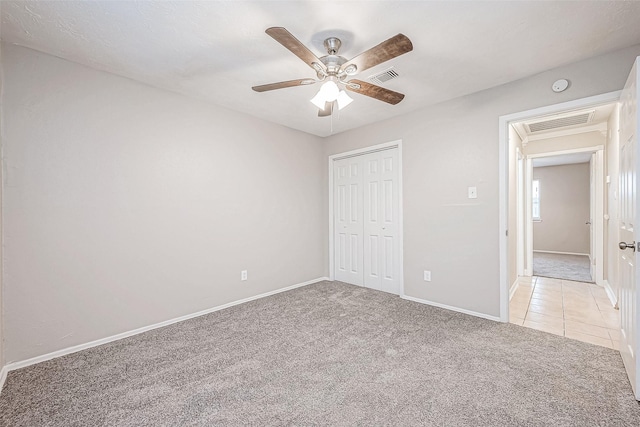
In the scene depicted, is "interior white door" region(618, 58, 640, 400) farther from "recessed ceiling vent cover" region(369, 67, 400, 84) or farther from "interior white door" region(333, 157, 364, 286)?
"interior white door" region(333, 157, 364, 286)

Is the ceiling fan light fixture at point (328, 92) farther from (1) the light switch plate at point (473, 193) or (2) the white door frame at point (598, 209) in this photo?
(2) the white door frame at point (598, 209)

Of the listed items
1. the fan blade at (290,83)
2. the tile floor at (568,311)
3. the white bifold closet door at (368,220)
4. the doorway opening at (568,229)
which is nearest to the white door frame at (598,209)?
the doorway opening at (568,229)

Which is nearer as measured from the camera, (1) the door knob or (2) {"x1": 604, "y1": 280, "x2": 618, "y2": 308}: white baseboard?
(1) the door knob

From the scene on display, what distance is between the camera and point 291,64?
7.65ft

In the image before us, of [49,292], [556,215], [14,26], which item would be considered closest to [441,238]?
[49,292]

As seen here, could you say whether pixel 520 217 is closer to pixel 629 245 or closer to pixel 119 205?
pixel 629 245

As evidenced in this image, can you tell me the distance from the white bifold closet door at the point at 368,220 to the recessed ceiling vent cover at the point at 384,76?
129 centimetres

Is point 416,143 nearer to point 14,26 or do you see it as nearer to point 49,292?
point 14,26

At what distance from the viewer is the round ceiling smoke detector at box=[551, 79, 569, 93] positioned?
243 centimetres

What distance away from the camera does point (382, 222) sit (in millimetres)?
3951

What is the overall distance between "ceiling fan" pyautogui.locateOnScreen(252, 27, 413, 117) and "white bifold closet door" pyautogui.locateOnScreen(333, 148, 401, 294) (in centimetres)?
172

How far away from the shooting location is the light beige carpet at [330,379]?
1559 millimetres

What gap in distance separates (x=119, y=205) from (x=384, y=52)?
259 centimetres

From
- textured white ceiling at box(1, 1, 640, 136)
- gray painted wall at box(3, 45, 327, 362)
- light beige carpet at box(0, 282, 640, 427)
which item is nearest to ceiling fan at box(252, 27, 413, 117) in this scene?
textured white ceiling at box(1, 1, 640, 136)
